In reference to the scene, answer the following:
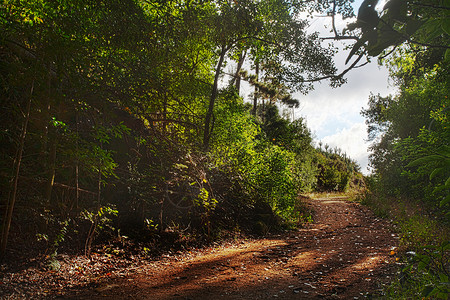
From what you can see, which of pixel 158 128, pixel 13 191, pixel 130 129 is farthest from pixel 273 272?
pixel 158 128

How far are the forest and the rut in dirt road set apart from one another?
612 mm

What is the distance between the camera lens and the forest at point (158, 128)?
13.2 ft

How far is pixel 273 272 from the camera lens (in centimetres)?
545

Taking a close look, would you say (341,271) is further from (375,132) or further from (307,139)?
(375,132)

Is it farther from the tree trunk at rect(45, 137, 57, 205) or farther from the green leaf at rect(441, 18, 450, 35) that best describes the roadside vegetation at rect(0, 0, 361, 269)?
the green leaf at rect(441, 18, 450, 35)

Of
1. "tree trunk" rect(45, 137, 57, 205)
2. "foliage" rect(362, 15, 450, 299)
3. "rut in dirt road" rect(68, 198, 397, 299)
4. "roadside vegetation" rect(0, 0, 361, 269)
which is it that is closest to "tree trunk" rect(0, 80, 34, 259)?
"roadside vegetation" rect(0, 0, 361, 269)

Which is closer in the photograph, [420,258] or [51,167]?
[420,258]

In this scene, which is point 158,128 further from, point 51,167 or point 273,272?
point 273,272

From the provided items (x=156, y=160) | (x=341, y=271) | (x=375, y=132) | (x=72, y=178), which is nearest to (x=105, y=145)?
(x=156, y=160)

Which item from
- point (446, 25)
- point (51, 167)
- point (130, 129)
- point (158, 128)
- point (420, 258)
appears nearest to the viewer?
point (446, 25)

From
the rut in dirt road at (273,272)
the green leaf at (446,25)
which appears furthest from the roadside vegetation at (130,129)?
the rut in dirt road at (273,272)

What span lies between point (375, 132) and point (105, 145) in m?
23.5

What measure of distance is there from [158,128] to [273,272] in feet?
16.8

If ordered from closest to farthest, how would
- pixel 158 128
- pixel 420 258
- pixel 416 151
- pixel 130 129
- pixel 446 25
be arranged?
pixel 446 25, pixel 420 258, pixel 416 151, pixel 130 129, pixel 158 128
